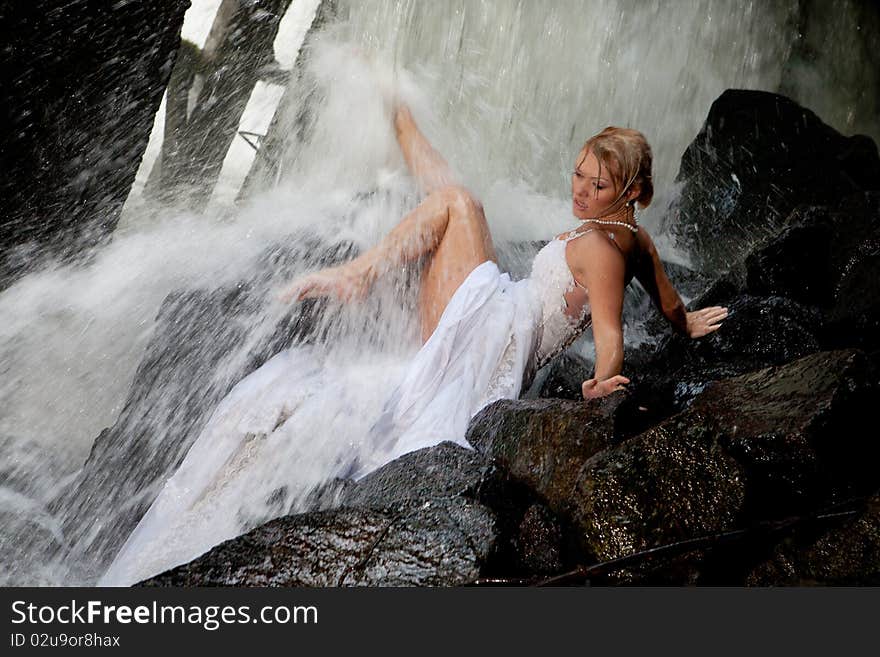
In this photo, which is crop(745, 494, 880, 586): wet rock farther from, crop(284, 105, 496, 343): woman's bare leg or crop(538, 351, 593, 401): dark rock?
crop(284, 105, 496, 343): woman's bare leg

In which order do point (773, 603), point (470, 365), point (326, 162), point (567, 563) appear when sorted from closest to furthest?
point (773, 603) → point (567, 563) → point (470, 365) → point (326, 162)

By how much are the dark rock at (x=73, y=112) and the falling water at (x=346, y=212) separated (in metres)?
0.26

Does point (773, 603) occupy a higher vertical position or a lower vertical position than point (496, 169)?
higher

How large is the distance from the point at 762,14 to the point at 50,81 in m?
7.66

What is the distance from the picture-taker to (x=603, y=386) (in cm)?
268

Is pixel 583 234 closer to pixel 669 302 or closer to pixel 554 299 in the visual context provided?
pixel 554 299

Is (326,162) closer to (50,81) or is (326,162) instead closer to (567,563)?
(50,81)

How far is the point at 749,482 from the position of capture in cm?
204

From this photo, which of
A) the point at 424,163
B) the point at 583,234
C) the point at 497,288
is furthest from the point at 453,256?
the point at 424,163

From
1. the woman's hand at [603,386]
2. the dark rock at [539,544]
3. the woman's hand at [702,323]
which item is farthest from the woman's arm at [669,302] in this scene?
the dark rock at [539,544]

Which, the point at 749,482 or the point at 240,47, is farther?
the point at 240,47

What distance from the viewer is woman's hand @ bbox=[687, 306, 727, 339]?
3.50 m

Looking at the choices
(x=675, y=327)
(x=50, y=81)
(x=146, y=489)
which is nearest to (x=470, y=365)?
(x=675, y=327)

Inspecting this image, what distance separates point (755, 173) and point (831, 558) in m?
4.98
